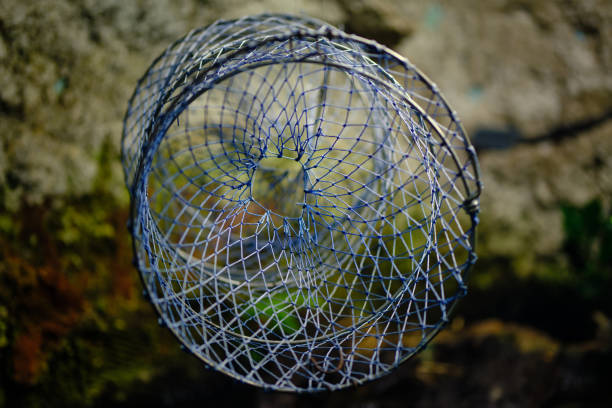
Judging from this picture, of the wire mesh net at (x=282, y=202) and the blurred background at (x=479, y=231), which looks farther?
the blurred background at (x=479, y=231)

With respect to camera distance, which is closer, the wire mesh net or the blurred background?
the wire mesh net

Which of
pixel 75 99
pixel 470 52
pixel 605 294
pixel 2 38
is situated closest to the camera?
pixel 2 38

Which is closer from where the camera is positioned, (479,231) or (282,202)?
(282,202)

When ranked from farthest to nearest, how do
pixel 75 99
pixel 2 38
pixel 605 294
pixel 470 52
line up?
pixel 470 52 → pixel 605 294 → pixel 75 99 → pixel 2 38

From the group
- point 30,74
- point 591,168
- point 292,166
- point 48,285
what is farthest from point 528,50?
point 48,285

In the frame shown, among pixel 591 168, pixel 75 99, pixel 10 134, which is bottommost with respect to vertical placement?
pixel 591 168

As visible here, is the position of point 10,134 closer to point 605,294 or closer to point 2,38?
point 2,38

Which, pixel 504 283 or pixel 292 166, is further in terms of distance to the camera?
pixel 504 283

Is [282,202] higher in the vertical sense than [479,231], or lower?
higher
